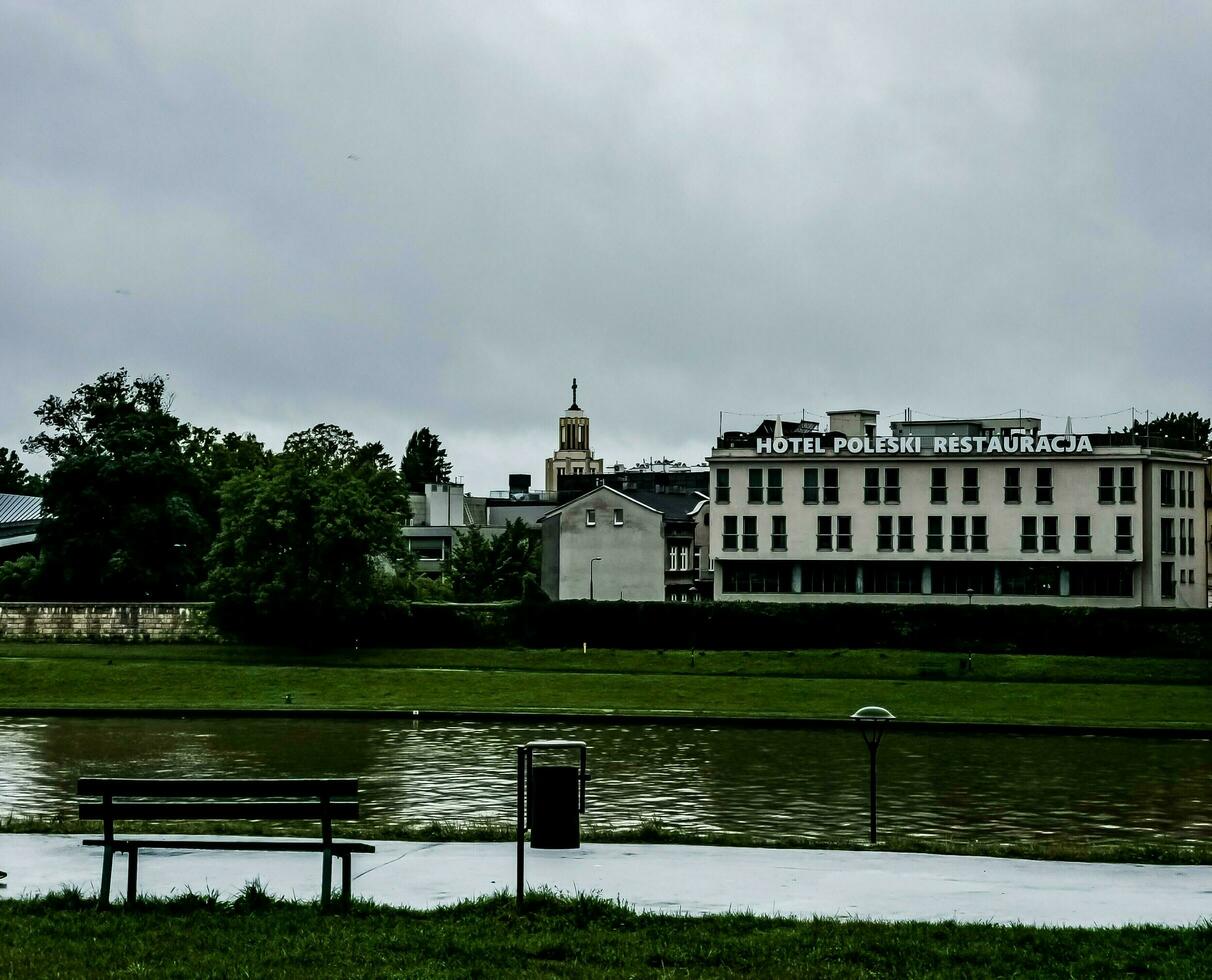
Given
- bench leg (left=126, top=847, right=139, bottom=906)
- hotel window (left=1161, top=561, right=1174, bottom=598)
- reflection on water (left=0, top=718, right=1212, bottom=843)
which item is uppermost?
hotel window (left=1161, top=561, right=1174, bottom=598)

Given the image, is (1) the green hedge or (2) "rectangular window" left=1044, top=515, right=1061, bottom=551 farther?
(2) "rectangular window" left=1044, top=515, right=1061, bottom=551

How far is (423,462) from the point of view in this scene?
7264 inches

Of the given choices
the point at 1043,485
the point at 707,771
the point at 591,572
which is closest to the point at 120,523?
the point at 591,572

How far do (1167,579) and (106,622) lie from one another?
61.8 m

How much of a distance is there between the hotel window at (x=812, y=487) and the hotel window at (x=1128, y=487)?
59.2 feet

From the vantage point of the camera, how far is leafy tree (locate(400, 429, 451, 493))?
180750 millimetres

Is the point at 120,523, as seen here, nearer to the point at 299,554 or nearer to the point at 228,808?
the point at 299,554

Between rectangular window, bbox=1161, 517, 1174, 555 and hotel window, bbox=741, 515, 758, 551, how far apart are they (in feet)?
80.5

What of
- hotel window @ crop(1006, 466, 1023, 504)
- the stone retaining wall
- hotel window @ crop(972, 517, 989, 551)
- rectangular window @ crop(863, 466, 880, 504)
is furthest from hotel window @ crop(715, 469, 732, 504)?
the stone retaining wall

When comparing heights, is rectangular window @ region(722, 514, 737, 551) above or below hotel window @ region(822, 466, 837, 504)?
below

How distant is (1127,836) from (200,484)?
87500mm

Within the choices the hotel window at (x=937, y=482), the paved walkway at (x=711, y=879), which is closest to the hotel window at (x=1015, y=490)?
the hotel window at (x=937, y=482)

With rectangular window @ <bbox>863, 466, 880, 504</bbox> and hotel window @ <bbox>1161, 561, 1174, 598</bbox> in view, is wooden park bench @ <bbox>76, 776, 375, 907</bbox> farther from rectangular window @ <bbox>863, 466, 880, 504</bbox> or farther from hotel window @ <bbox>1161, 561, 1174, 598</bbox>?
hotel window @ <bbox>1161, 561, 1174, 598</bbox>

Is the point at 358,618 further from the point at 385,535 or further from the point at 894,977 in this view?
the point at 894,977
